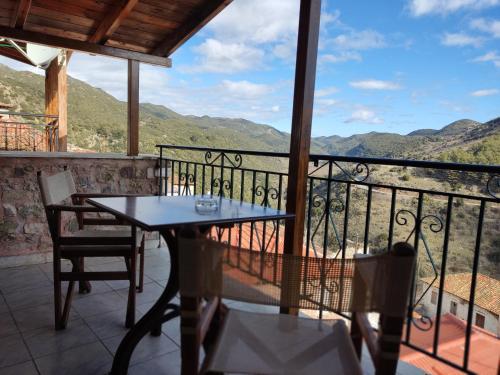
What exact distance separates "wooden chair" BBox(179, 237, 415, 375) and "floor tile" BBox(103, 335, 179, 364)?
95cm

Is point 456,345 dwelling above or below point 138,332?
below

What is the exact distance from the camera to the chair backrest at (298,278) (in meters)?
0.90

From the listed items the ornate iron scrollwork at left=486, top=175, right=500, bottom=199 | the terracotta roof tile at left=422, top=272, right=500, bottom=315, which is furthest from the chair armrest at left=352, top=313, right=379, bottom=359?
the terracotta roof tile at left=422, top=272, right=500, bottom=315

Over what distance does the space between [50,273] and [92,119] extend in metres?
15.0

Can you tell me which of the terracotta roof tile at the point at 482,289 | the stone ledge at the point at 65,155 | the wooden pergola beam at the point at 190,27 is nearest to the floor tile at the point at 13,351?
the stone ledge at the point at 65,155

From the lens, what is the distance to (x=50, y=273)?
10.6 feet

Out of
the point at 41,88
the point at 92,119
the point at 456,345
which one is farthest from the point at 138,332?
the point at 41,88

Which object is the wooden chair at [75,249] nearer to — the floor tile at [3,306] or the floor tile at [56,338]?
the floor tile at [56,338]

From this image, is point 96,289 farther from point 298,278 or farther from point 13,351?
point 298,278

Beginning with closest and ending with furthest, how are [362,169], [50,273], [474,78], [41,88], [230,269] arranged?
[230,269] → [362,169] → [50,273] → [41,88] → [474,78]

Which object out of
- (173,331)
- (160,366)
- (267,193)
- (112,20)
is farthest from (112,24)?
(160,366)

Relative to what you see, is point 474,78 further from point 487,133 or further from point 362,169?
point 362,169

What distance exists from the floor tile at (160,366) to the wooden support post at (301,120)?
2.14 feet

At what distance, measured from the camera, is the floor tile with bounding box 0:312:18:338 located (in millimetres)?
2178
